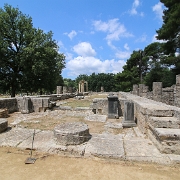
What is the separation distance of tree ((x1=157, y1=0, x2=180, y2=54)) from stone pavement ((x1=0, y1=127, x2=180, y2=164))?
42.0 ft

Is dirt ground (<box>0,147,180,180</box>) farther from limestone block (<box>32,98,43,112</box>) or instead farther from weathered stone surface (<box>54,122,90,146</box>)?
limestone block (<box>32,98,43,112</box>)

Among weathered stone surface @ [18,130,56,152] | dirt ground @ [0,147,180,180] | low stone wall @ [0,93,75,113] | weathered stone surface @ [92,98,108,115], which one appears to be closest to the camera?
dirt ground @ [0,147,180,180]

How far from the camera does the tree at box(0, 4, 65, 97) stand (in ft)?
47.1

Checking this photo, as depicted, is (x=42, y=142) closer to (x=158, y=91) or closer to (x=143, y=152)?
(x=143, y=152)

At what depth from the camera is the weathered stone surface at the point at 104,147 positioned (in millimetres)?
2931

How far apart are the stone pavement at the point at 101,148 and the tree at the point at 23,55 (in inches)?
452

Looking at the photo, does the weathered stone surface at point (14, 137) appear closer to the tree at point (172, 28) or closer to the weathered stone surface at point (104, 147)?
the weathered stone surface at point (104, 147)

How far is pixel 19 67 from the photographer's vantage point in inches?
625

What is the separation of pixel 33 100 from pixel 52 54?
8217 millimetres

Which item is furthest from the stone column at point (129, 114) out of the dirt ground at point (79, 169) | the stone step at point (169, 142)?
the dirt ground at point (79, 169)

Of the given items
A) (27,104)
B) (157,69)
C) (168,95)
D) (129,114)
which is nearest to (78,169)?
(129,114)

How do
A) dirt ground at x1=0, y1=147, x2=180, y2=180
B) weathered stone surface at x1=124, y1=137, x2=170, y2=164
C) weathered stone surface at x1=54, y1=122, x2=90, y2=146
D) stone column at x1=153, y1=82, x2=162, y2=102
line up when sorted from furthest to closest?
stone column at x1=153, y1=82, x2=162, y2=102, weathered stone surface at x1=54, y1=122, x2=90, y2=146, weathered stone surface at x1=124, y1=137, x2=170, y2=164, dirt ground at x1=0, y1=147, x2=180, y2=180

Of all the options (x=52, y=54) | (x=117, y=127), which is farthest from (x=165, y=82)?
(x=117, y=127)

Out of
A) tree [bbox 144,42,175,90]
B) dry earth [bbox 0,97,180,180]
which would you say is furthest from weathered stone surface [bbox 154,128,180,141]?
tree [bbox 144,42,175,90]
